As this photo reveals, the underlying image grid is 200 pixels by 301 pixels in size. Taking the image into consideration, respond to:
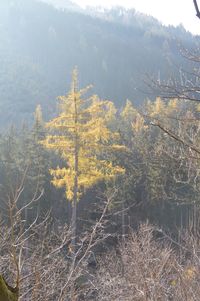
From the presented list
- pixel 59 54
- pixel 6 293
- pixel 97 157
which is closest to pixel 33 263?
pixel 6 293

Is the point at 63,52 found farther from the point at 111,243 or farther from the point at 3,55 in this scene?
the point at 111,243

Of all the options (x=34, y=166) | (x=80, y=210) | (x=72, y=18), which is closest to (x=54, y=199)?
(x=80, y=210)

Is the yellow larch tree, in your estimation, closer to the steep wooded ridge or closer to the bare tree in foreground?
the bare tree in foreground

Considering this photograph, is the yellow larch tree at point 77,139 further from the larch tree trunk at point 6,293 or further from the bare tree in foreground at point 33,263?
the larch tree trunk at point 6,293

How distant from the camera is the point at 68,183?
17.5 metres

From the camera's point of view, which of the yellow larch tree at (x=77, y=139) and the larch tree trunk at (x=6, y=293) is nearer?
the larch tree trunk at (x=6, y=293)

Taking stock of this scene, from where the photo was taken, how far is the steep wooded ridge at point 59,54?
110m

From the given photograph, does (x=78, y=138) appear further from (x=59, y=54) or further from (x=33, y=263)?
(x=59, y=54)

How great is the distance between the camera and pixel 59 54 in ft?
461

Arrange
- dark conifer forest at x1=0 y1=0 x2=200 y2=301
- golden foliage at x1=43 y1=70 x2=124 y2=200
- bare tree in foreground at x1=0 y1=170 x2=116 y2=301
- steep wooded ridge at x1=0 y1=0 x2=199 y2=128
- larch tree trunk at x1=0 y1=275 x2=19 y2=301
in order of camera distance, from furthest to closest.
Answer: steep wooded ridge at x1=0 y1=0 x2=199 y2=128, golden foliage at x1=43 y1=70 x2=124 y2=200, dark conifer forest at x1=0 y1=0 x2=200 y2=301, bare tree in foreground at x1=0 y1=170 x2=116 y2=301, larch tree trunk at x1=0 y1=275 x2=19 y2=301

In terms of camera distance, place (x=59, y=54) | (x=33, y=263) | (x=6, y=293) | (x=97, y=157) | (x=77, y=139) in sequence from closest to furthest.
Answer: (x=6, y=293), (x=33, y=263), (x=77, y=139), (x=97, y=157), (x=59, y=54)

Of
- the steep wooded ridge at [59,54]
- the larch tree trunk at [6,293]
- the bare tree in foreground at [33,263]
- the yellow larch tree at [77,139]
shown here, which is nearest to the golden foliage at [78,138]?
the yellow larch tree at [77,139]

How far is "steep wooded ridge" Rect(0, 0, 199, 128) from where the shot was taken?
361 feet

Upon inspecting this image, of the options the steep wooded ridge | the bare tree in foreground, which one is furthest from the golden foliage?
the steep wooded ridge
